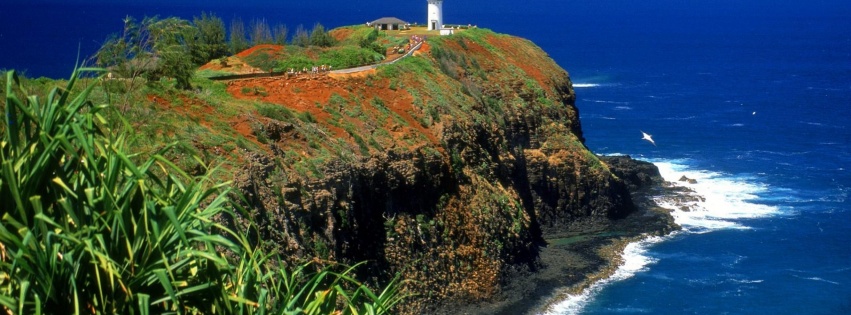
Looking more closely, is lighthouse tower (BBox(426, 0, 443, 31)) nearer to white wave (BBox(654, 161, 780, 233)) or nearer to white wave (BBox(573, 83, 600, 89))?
white wave (BBox(654, 161, 780, 233))

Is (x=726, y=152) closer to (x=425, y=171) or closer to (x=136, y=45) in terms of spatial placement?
(x=425, y=171)

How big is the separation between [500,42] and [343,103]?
21.9m

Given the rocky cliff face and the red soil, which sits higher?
the red soil

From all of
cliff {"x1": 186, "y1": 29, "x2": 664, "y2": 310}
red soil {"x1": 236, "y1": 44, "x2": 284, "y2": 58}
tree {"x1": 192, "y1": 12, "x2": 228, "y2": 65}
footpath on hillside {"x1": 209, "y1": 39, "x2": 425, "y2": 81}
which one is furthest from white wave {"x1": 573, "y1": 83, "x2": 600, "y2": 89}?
red soil {"x1": 236, "y1": 44, "x2": 284, "y2": 58}

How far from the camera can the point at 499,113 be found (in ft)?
168

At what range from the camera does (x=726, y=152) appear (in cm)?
7138

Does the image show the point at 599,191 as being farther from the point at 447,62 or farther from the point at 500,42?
the point at 500,42

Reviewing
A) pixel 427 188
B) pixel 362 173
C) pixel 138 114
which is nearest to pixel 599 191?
pixel 427 188

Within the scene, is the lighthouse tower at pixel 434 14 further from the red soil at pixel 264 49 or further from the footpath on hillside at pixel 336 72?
the red soil at pixel 264 49

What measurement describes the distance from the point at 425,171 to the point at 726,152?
36184 mm

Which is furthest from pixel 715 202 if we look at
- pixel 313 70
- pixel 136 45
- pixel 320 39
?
pixel 136 45

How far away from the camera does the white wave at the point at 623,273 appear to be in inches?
1529

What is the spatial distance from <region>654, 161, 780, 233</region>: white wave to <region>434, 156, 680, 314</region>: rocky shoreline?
1.12m

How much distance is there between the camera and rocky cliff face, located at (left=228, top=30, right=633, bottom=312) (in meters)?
34.8
